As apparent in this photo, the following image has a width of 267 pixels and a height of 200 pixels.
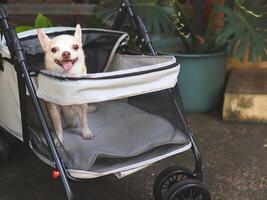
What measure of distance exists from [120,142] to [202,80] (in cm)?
121

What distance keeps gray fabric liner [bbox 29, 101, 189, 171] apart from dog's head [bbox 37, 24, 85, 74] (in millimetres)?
301

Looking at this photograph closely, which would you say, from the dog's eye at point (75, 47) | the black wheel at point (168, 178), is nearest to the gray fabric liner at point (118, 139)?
the black wheel at point (168, 178)

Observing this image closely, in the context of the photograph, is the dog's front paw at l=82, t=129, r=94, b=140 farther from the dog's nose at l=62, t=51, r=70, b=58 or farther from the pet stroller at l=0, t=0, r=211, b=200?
the dog's nose at l=62, t=51, r=70, b=58

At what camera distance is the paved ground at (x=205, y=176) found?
2164mm

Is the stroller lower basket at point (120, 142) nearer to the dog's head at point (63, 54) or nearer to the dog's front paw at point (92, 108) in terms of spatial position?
the dog's front paw at point (92, 108)

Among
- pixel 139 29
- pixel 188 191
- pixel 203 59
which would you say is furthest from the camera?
pixel 203 59

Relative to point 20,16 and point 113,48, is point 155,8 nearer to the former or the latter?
point 113,48

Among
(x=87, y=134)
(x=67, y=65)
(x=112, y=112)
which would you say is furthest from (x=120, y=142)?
(x=67, y=65)

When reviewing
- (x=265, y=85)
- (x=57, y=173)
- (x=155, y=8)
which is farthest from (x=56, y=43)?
(x=265, y=85)

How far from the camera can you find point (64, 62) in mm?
1738

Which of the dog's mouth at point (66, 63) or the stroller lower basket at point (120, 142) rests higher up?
the dog's mouth at point (66, 63)

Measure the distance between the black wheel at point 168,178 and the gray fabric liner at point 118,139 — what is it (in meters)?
0.14

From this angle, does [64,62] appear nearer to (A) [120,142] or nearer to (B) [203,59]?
(A) [120,142]

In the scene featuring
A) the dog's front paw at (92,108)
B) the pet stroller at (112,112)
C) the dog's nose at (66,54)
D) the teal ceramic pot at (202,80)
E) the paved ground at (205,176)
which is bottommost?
the paved ground at (205,176)
